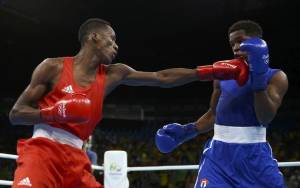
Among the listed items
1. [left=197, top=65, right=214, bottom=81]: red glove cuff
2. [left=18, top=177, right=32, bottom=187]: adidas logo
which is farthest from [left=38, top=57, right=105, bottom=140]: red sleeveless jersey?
[left=197, top=65, right=214, bottom=81]: red glove cuff

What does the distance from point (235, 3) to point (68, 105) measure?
7660 mm

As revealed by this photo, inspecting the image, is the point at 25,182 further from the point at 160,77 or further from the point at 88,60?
the point at 160,77

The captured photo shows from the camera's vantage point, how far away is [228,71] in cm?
218

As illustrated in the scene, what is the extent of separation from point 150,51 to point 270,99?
8.92m

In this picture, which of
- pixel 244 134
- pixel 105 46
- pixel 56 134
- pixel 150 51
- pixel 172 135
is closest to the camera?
pixel 56 134

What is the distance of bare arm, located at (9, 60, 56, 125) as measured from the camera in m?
2.01

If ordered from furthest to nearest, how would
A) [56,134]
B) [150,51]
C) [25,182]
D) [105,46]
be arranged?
[150,51], [105,46], [56,134], [25,182]

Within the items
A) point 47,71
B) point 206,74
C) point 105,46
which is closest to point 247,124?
point 206,74

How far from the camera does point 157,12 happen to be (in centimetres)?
982

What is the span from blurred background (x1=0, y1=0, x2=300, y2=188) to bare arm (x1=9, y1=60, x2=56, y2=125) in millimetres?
5640

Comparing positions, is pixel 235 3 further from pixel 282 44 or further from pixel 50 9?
pixel 50 9

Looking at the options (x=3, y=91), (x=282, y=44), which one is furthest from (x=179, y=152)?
(x=3, y=91)

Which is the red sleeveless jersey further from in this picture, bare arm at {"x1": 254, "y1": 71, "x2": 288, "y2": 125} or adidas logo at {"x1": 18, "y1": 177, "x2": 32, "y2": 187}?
bare arm at {"x1": 254, "y1": 71, "x2": 288, "y2": 125}

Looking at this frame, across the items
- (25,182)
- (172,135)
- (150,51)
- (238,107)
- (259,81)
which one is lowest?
(25,182)
